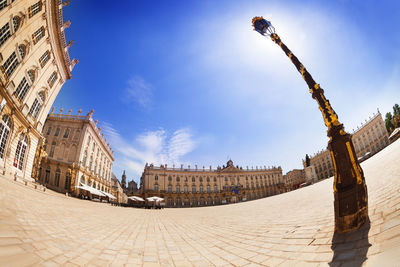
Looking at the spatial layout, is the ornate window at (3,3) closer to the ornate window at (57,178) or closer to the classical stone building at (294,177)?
the ornate window at (57,178)

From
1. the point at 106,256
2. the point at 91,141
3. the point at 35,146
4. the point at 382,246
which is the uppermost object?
the point at 91,141

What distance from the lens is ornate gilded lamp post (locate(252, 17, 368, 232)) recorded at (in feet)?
9.25

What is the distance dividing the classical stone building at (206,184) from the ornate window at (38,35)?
41.7 meters

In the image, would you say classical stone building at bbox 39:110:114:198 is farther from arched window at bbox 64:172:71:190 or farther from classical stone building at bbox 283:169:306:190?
classical stone building at bbox 283:169:306:190

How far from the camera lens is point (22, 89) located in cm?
1658

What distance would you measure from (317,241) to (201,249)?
8.17 ft

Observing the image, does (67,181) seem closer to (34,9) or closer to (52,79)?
(52,79)

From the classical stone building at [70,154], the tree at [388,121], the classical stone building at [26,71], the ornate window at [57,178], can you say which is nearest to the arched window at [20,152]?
the classical stone building at [26,71]

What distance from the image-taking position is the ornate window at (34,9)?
49.6ft

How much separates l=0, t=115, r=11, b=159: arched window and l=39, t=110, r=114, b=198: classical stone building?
10.5 m

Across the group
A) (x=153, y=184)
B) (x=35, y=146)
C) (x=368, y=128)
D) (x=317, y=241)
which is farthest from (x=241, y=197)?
(x=317, y=241)

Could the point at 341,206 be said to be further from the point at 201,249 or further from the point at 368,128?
the point at 368,128

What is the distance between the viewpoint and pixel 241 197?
59094 mm

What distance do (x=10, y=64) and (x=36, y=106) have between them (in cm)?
630
